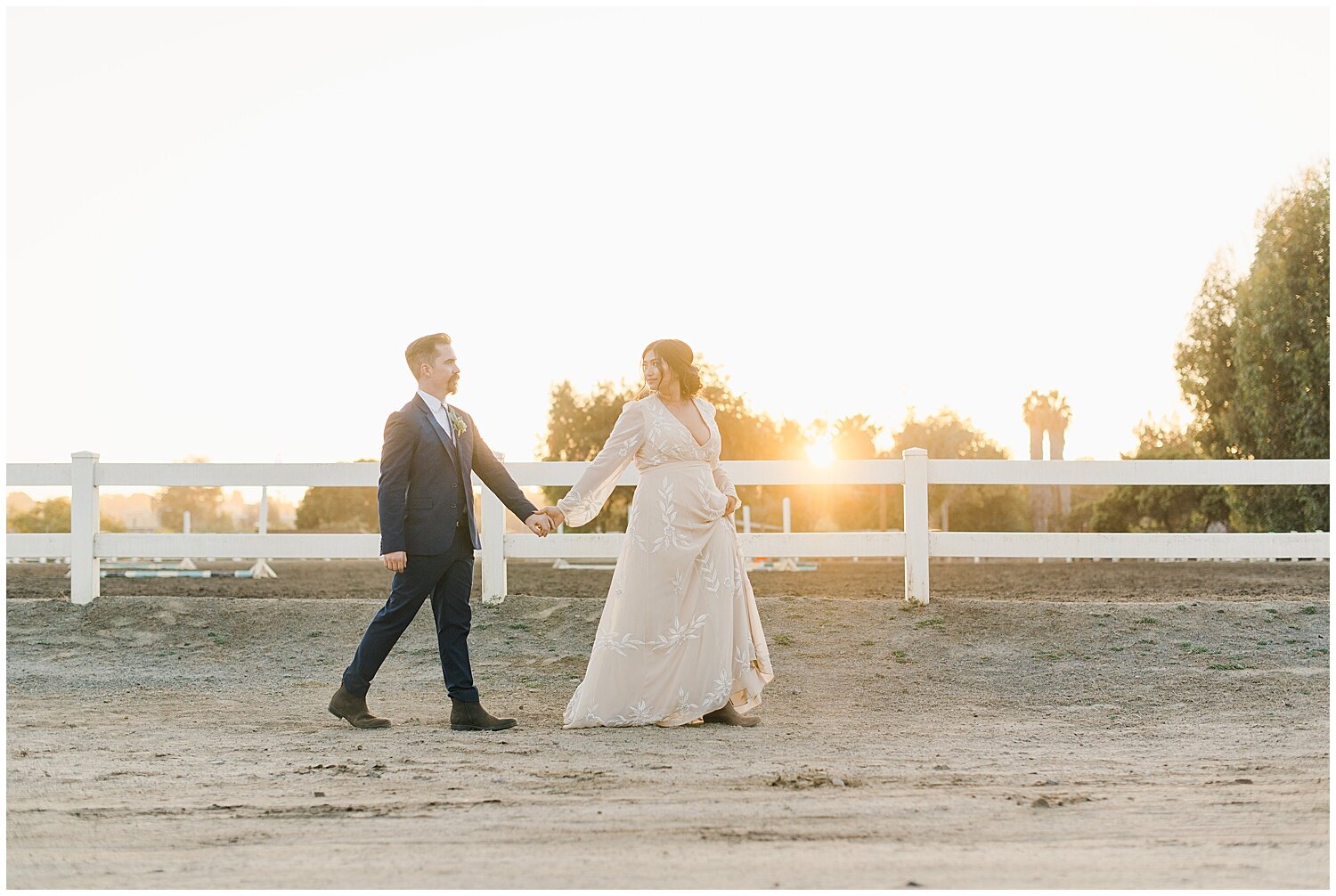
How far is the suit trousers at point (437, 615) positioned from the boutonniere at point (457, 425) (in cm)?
47

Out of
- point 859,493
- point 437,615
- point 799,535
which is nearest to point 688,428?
point 437,615

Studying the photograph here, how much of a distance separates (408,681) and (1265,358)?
23138 mm

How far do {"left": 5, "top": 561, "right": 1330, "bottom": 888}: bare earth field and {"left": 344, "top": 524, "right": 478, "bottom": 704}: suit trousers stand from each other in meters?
0.30

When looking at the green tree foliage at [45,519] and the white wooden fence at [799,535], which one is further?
the green tree foliage at [45,519]

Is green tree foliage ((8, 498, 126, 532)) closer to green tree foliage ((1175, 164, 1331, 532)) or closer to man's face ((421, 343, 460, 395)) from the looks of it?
green tree foliage ((1175, 164, 1331, 532))

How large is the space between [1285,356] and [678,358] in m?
23.0

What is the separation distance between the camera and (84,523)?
10.1 meters

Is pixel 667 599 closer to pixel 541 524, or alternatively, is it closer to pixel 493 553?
pixel 541 524

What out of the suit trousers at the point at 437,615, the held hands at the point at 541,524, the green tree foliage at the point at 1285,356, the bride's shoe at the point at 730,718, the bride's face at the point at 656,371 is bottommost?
the bride's shoe at the point at 730,718

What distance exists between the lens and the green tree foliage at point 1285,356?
24953mm

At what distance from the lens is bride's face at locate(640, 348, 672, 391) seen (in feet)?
20.1

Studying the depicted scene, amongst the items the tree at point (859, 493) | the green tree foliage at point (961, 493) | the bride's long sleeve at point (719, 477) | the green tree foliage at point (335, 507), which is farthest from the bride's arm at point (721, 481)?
the green tree foliage at point (335, 507)

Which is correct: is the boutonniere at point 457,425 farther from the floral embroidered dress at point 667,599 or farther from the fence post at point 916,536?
the fence post at point 916,536

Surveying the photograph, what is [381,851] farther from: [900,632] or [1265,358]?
[1265,358]
